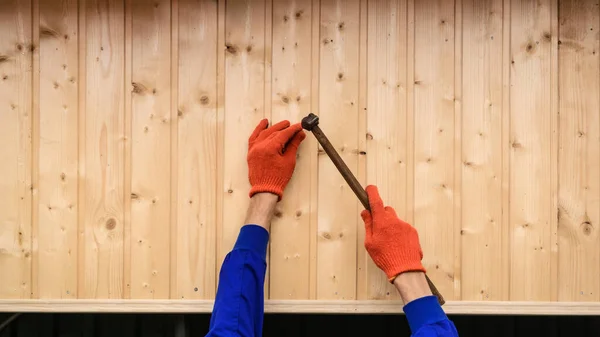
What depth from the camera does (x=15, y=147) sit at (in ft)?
4.79

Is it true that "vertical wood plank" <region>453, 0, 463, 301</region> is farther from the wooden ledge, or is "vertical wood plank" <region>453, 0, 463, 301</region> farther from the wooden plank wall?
the wooden ledge

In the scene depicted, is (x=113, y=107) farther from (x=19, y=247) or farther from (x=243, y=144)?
(x=19, y=247)

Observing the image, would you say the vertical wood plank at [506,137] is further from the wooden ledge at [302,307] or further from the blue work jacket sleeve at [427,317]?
the blue work jacket sleeve at [427,317]

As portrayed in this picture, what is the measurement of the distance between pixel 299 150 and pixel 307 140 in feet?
0.15

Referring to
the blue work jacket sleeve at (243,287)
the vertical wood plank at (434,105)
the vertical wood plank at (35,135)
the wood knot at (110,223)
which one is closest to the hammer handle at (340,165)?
the vertical wood plank at (434,105)

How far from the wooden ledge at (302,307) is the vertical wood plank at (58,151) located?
5cm

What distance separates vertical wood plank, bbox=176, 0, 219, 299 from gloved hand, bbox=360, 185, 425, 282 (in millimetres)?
547

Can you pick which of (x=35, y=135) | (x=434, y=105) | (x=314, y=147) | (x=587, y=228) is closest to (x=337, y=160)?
(x=314, y=147)

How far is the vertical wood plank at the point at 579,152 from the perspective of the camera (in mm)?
1463

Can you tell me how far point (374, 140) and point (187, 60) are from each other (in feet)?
2.29

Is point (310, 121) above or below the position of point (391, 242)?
above

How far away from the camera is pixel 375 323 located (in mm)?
1798

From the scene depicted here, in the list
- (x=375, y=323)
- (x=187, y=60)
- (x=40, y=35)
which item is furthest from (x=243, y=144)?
(x=375, y=323)

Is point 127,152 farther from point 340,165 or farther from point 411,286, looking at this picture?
point 411,286
